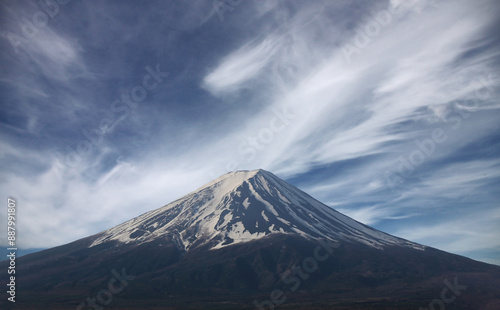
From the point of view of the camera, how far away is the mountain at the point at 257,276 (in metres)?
106

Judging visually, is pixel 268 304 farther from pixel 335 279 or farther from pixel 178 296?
pixel 335 279

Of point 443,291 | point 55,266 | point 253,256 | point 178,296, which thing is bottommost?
point 443,291

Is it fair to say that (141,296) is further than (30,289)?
No

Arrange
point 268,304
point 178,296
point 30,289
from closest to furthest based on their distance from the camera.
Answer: point 268,304
point 178,296
point 30,289

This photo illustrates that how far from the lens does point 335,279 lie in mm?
141500

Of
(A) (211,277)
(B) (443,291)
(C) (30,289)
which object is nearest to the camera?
(B) (443,291)

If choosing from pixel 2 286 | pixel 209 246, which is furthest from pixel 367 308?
pixel 2 286

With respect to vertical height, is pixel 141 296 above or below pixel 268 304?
above

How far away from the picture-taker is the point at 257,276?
485ft

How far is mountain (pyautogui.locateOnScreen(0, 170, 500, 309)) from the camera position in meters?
106

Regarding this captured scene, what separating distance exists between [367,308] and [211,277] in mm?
82209

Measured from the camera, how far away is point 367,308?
9019 centimetres

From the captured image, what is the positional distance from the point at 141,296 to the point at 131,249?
71725mm

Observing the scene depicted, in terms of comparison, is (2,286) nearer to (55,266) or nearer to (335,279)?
(55,266)
